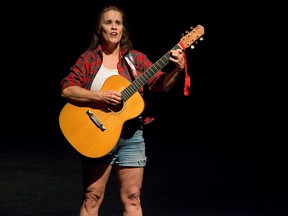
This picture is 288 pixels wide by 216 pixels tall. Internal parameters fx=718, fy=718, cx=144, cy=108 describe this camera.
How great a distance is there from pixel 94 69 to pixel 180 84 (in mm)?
5563

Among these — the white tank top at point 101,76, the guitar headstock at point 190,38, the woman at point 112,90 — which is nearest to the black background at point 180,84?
the woman at point 112,90

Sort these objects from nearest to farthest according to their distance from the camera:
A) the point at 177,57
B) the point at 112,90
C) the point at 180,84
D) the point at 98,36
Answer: the point at 177,57 < the point at 112,90 < the point at 98,36 < the point at 180,84

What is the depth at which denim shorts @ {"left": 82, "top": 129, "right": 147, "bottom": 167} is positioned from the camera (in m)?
3.64

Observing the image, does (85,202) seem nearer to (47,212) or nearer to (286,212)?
(47,212)

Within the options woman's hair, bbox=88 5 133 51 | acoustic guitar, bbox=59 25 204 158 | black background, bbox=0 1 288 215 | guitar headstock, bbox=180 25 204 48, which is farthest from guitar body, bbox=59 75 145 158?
black background, bbox=0 1 288 215

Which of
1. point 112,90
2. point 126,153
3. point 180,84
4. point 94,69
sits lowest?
point 126,153

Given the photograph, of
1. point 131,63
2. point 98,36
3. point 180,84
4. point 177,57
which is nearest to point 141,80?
point 131,63

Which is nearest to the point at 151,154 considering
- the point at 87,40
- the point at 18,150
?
the point at 18,150

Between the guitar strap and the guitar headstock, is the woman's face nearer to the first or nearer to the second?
the guitar strap

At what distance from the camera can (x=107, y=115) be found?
12.1ft

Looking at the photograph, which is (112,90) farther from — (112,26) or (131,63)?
(112,26)

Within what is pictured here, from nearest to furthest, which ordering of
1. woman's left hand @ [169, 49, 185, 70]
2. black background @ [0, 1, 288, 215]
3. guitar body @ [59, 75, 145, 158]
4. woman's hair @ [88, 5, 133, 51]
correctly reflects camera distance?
1. woman's left hand @ [169, 49, 185, 70]
2. guitar body @ [59, 75, 145, 158]
3. woman's hair @ [88, 5, 133, 51]
4. black background @ [0, 1, 288, 215]

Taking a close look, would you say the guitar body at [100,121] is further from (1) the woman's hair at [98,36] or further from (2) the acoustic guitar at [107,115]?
(1) the woman's hair at [98,36]

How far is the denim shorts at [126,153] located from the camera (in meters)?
3.64
